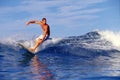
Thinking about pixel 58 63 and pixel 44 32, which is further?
pixel 44 32

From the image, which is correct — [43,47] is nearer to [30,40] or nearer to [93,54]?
[30,40]

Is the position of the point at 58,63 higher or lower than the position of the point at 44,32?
lower

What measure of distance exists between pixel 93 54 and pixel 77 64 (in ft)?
15.5

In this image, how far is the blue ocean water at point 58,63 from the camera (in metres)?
12.5

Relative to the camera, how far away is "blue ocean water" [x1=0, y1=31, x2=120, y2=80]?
12469 millimetres

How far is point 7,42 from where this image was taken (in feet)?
76.7

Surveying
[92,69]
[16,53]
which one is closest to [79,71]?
[92,69]

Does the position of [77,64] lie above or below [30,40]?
below

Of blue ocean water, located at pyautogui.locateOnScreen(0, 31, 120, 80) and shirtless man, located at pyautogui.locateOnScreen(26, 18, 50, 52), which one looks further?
shirtless man, located at pyautogui.locateOnScreen(26, 18, 50, 52)

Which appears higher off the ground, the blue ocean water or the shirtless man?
the shirtless man

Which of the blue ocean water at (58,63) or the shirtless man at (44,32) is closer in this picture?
the blue ocean water at (58,63)

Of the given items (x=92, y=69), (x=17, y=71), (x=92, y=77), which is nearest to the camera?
(x=92, y=77)

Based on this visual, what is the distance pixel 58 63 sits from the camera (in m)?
16.3

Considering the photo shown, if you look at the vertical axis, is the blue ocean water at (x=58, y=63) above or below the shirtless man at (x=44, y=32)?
below
